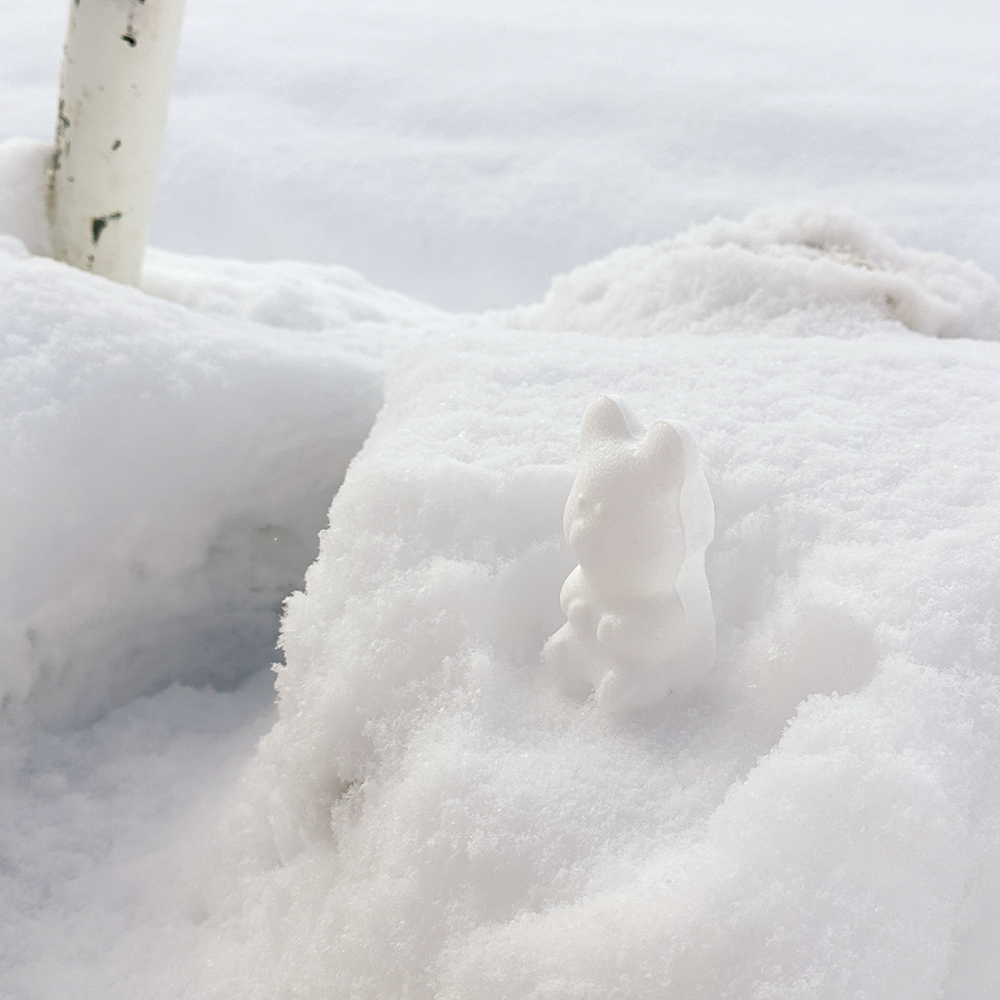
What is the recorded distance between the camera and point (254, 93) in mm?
2652

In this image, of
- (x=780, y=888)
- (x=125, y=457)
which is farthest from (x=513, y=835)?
(x=125, y=457)

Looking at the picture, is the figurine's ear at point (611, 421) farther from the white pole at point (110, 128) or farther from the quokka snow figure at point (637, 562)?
the white pole at point (110, 128)

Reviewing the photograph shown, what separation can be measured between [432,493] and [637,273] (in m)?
0.75

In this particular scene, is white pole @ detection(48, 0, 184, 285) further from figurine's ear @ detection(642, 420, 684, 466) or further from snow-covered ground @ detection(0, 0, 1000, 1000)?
figurine's ear @ detection(642, 420, 684, 466)

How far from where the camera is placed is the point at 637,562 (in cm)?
68

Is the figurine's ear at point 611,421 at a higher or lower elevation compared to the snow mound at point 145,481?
Result: higher

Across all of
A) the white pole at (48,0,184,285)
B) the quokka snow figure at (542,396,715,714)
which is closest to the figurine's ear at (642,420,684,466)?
the quokka snow figure at (542,396,715,714)

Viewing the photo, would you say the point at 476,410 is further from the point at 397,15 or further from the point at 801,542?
the point at 397,15

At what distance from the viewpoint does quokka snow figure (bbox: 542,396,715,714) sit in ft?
2.21

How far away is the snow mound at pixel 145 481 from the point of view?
3.32ft

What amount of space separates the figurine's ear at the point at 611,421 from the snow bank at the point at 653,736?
0.41 feet

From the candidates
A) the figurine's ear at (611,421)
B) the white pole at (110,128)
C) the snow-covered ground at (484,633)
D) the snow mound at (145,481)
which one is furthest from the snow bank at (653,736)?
the white pole at (110,128)

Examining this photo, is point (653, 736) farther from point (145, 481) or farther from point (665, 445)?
point (145, 481)

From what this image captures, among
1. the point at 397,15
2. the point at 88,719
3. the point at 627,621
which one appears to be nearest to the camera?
the point at 627,621
